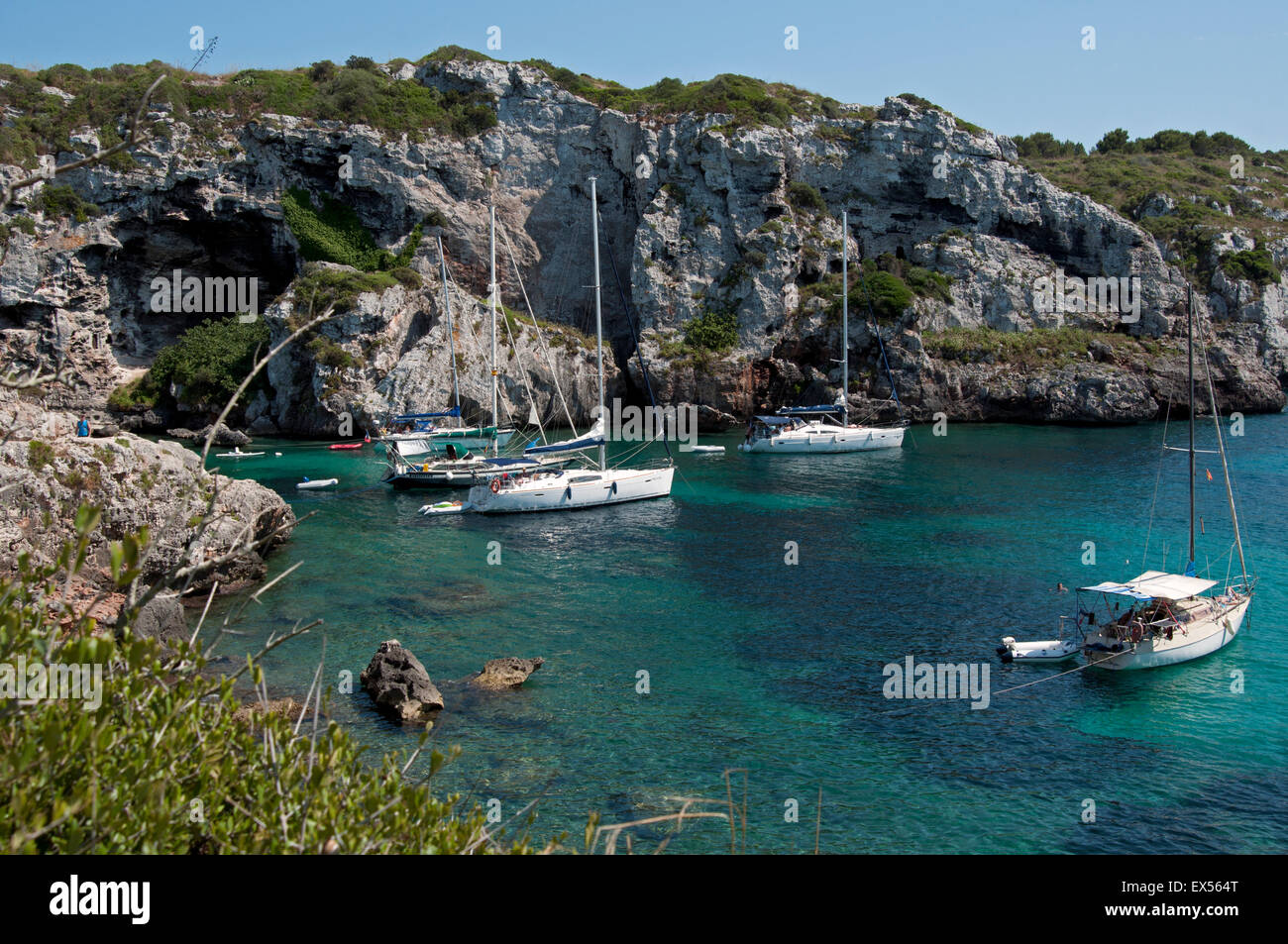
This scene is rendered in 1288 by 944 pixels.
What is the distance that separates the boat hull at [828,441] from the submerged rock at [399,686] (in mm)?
39682

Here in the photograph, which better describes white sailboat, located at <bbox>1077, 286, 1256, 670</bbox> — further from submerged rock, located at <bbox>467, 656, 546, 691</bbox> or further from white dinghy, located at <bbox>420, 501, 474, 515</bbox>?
white dinghy, located at <bbox>420, 501, 474, 515</bbox>

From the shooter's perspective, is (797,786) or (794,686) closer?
(797,786)

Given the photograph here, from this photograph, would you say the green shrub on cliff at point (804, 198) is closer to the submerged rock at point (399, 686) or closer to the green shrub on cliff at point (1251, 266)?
the green shrub on cliff at point (1251, 266)

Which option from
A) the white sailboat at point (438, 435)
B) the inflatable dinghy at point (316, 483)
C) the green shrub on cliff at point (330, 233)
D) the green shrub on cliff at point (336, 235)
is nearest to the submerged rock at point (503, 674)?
the inflatable dinghy at point (316, 483)

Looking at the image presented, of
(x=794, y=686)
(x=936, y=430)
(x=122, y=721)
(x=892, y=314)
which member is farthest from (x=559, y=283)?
(x=122, y=721)

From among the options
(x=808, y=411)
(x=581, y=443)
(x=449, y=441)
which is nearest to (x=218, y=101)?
(x=449, y=441)

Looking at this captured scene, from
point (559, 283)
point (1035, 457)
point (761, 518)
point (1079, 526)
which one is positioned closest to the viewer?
point (1079, 526)

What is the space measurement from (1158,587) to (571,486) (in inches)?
Result: 974

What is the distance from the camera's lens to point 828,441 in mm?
56094

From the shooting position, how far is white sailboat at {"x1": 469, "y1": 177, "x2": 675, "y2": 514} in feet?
127

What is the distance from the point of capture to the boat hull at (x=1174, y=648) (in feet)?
65.4
